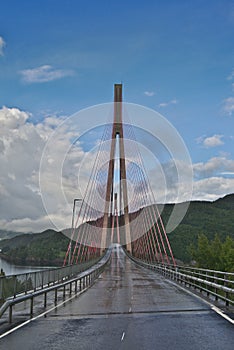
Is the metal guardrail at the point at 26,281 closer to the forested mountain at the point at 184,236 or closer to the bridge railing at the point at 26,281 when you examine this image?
the bridge railing at the point at 26,281

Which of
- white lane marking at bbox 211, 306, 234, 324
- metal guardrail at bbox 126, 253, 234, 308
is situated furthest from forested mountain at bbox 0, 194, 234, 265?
white lane marking at bbox 211, 306, 234, 324

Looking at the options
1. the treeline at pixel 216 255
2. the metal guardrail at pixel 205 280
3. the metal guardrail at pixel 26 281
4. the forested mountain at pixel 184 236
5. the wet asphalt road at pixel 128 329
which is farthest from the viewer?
the forested mountain at pixel 184 236

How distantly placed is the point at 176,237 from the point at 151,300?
131240mm

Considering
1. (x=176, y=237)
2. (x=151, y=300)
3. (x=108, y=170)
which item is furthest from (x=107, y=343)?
(x=176, y=237)

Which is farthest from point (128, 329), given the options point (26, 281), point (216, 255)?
point (216, 255)

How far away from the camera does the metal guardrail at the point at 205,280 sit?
1634 cm

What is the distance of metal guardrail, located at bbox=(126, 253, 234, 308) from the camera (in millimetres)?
16344

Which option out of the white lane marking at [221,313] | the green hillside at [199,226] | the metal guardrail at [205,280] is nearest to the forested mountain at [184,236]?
the green hillside at [199,226]

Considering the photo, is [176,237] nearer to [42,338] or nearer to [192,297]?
[192,297]

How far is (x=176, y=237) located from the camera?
14900cm

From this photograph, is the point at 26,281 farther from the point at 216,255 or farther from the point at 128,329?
the point at 216,255

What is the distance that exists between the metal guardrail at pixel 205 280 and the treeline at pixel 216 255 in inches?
1617

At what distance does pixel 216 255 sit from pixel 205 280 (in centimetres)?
8441

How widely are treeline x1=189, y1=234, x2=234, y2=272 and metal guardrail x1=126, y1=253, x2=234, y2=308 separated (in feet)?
135
